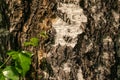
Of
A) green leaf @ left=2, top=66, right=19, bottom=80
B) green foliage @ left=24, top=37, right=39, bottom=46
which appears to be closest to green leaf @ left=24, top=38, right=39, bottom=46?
green foliage @ left=24, top=37, right=39, bottom=46

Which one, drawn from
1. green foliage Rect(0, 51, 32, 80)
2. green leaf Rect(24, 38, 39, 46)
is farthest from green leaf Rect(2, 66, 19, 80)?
green leaf Rect(24, 38, 39, 46)

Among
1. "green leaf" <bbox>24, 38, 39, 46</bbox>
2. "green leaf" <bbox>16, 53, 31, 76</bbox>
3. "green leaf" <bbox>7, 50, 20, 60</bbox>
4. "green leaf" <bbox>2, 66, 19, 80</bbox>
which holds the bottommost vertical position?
"green leaf" <bbox>2, 66, 19, 80</bbox>

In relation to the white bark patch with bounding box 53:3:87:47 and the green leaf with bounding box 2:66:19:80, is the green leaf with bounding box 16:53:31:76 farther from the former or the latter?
the white bark patch with bounding box 53:3:87:47

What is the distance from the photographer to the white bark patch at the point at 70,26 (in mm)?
1150

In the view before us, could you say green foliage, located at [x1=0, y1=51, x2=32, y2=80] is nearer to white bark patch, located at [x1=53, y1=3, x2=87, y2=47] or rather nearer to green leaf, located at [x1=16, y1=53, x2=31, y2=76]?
green leaf, located at [x1=16, y1=53, x2=31, y2=76]

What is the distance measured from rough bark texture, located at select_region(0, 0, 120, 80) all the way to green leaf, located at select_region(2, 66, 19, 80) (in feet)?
0.27

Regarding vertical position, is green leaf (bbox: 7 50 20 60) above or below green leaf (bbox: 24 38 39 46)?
below

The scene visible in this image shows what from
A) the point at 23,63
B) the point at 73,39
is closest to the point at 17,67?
the point at 23,63

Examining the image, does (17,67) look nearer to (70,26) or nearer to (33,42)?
(33,42)

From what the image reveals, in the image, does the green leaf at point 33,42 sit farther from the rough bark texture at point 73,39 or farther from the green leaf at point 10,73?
the green leaf at point 10,73

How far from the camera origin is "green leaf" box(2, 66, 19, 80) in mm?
1164

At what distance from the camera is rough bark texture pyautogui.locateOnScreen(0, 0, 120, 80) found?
1151 millimetres

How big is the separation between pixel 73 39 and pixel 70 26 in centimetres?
6

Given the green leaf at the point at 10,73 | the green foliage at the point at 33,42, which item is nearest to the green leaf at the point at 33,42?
the green foliage at the point at 33,42
